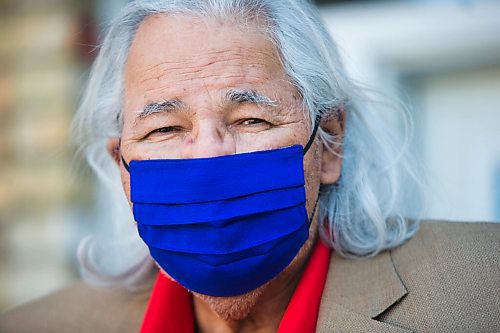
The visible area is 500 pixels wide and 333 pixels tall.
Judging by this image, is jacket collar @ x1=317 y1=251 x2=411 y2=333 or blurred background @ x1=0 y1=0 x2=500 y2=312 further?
blurred background @ x1=0 y1=0 x2=500 y2=312

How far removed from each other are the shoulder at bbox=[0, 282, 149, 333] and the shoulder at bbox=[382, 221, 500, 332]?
1117 mm

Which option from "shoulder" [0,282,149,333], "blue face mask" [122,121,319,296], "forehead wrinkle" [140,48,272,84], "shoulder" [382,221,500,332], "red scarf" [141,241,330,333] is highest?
"forehead wrinkle" [140,48,272,84]

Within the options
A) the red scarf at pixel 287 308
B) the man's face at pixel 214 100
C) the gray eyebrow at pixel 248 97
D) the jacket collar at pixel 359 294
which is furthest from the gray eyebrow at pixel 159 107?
the jacket collar at pixel 359 294

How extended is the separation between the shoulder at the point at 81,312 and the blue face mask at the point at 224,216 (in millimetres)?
699

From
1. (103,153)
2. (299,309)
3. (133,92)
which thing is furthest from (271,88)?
(103,153)

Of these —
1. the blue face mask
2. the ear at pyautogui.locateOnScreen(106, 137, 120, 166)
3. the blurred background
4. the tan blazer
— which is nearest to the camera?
the blue face mask

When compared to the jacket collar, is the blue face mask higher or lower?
higher

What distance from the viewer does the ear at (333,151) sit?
2496 millimetres

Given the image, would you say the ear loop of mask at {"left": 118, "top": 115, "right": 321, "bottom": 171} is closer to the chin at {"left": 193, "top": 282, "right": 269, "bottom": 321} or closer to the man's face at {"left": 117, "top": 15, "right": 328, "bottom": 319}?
the man's face at {"left": 117, "top": 15, "right": 328, "bottom": 319}

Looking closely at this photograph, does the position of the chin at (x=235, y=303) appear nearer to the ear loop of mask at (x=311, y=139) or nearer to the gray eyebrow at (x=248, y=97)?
the ear loop of mask at (x=311, y=139)

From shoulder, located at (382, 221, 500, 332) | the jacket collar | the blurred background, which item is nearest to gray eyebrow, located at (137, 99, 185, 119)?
the jacket collar

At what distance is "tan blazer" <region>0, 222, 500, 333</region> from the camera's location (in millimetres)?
2146

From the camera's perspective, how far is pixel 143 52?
2.40 meters

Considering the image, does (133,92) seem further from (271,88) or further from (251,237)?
(251,237)
